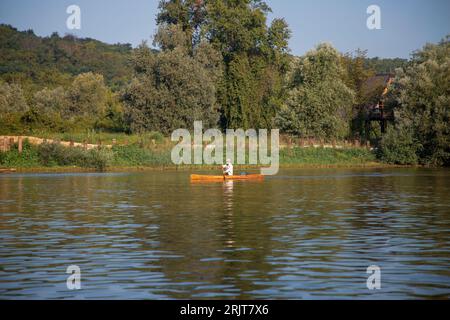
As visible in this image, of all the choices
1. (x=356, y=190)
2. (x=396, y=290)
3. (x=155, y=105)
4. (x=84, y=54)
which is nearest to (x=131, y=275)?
(x=396, y=290)

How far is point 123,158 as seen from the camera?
82.1 m

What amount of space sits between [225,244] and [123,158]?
5835cm

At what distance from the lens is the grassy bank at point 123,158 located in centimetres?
7806

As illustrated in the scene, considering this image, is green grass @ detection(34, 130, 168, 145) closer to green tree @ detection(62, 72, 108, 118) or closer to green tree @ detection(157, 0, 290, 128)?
green tree @ detection(157, 0, 290, 128)

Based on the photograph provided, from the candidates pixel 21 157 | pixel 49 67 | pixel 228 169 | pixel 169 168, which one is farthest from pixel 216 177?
pixel 49 67

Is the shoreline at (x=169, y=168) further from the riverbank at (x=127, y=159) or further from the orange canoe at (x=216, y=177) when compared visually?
the orange canoe at (x=216, y=177)

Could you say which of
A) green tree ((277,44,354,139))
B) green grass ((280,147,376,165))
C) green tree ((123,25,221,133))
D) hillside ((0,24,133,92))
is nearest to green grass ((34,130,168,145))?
green tree ((123,25,221,133))

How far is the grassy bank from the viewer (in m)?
78.1

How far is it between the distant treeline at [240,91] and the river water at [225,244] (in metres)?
41.6

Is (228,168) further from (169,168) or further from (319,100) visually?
(319,100)

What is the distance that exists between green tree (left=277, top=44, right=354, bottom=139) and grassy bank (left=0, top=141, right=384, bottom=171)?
422 cm

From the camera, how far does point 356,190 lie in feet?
168

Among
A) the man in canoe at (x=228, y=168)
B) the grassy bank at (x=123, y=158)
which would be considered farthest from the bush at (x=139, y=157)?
the man in canoe at (x=228, y=168)
